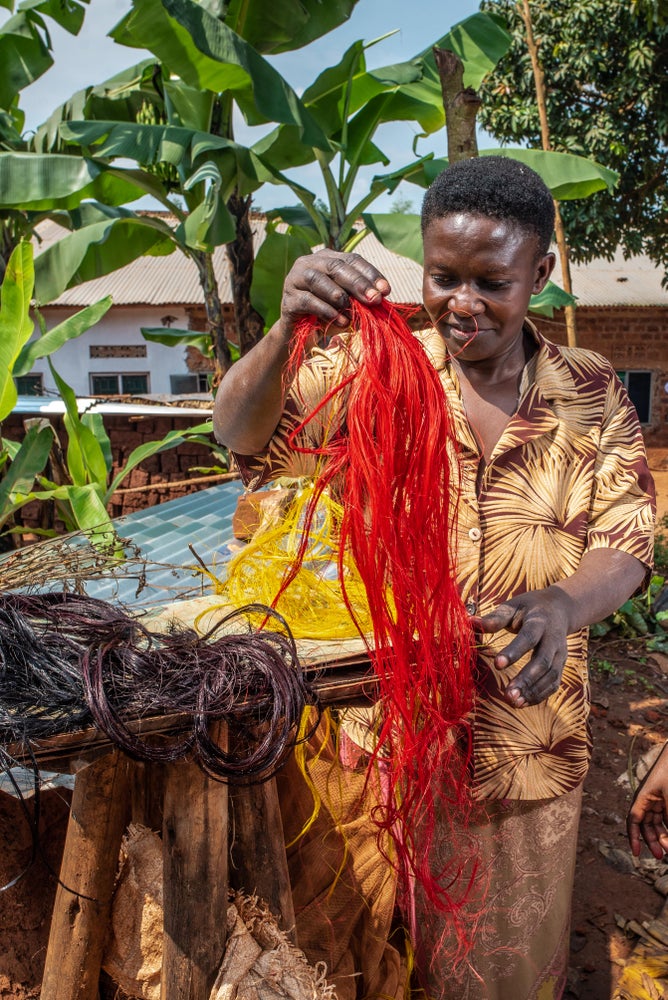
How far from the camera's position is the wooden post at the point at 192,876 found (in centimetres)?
154

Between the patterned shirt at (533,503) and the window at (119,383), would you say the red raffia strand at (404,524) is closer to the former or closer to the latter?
the patterned shirt at (533,503)

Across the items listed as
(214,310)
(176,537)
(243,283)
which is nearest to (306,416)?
(176,537)

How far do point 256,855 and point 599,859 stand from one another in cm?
261

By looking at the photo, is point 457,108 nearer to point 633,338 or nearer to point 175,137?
point 175,137

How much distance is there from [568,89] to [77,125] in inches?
314

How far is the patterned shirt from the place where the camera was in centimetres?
174

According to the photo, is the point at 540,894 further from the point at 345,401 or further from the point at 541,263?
the point at 541,263

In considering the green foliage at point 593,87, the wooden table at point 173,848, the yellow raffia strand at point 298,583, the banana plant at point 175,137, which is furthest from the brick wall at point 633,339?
the wooden table at point 173,848

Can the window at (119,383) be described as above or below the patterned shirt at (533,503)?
below

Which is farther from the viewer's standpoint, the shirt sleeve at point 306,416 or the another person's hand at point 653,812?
the another person's hand at point 653,812

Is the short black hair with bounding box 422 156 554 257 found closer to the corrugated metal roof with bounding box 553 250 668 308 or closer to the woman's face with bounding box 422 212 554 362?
the woman's face with bounding box 422 212 554 362

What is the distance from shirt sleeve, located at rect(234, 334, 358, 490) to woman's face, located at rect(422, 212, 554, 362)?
0.74ft

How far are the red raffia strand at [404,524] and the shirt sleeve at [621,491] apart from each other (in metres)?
0.35

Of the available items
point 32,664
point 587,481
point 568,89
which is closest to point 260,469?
point 32,664
